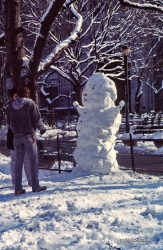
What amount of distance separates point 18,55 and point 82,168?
384 cm

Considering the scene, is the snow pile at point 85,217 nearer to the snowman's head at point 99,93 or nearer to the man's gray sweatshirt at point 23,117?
the man's gray sweatshirt at point 23,117

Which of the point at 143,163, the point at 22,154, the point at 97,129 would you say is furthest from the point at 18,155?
the point at 143,163

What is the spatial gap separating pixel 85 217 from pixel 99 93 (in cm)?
422

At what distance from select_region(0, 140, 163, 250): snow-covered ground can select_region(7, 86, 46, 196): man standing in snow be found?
0.35 meters

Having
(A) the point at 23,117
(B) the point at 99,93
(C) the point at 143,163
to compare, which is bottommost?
(C) the point at 143,163

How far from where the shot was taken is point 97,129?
333 inches

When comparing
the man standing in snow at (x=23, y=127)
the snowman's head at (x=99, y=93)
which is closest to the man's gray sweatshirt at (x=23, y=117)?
the man standing in snow at (x=23, y=127)

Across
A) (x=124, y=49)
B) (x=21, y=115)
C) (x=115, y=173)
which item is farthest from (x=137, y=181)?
(x=124, y=49)

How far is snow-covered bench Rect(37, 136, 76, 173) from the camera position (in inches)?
406

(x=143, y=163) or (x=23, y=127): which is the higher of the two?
(x=23, y=127)

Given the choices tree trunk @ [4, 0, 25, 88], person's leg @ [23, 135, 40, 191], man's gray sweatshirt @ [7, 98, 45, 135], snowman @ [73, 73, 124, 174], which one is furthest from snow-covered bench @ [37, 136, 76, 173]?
man's gray sweatshirt @ [7, 98, 45, 135]

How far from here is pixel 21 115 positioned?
22.2ft

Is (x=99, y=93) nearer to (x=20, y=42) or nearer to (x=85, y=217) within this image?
(x=20, y=42)

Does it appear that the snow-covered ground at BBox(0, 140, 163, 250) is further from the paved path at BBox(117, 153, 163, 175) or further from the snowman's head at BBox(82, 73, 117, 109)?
the paved path at BBox(117, 153, 163, 175)
